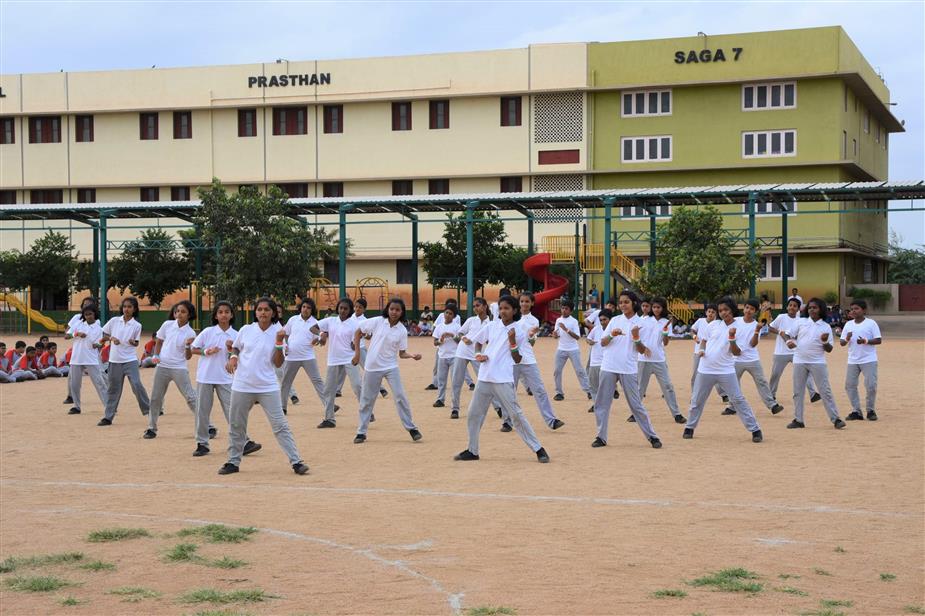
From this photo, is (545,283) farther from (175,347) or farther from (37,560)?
(37,560)

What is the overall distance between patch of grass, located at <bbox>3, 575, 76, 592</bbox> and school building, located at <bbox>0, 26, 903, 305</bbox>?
46.2 meters

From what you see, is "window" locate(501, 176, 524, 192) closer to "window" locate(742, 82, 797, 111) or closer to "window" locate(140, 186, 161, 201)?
"window" locate(742, 82, 797, 111)

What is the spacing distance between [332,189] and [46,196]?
16473 millimetres

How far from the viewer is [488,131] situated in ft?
181

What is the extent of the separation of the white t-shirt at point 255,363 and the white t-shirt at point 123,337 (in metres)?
5.06

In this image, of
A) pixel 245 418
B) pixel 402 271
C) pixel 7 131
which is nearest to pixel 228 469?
pixel 245 418

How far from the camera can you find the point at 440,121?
56000 millimetres

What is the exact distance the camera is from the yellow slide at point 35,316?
47219 millimetres

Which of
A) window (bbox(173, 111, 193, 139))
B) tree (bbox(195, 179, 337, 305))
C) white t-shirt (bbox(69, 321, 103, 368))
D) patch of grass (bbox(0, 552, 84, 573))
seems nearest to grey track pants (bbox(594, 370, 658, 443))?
patch of grass (bbox(0, 552, 84, 573))

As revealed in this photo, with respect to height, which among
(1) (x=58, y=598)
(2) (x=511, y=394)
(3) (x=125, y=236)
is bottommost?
(1) (x=58, y=598)

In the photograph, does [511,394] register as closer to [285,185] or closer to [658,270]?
[658,270]

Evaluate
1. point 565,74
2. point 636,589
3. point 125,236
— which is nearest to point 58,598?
point 636,589

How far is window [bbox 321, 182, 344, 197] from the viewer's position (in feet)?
188

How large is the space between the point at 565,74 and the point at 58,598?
49.5 m
